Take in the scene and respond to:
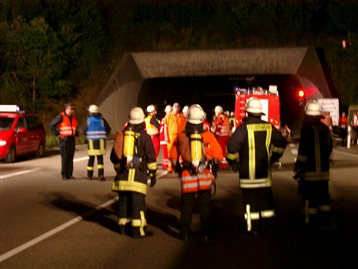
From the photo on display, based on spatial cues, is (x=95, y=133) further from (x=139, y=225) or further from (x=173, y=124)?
(x=139, y=225)

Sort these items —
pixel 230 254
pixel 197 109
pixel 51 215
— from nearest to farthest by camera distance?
pixel 230 254 < pixel 197 109 < pixel 51 215

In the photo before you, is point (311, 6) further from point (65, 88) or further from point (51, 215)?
point (51, 215)

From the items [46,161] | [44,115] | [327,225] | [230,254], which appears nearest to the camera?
[230,254]

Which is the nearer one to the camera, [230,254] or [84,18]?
[230,254]

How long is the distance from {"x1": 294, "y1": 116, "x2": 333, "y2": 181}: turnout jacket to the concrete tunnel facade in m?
31.7

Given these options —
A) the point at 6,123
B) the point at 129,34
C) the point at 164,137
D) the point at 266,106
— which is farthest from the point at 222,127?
the point at 129,34

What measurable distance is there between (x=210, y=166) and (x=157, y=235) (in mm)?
1335

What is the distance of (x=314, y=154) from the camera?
11445mm

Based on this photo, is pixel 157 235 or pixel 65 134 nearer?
pixel 157 235

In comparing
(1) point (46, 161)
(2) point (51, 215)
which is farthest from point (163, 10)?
(2) point (51, 215)

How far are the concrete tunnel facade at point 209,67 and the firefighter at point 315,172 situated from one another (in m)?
31.7

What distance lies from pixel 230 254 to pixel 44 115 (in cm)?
3557

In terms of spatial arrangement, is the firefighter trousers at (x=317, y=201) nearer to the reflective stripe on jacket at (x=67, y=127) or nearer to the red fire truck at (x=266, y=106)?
the reflective stripe on jacket at (x=67, y=127)

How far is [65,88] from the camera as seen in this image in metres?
44.3
